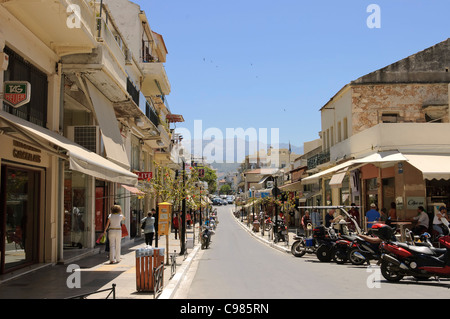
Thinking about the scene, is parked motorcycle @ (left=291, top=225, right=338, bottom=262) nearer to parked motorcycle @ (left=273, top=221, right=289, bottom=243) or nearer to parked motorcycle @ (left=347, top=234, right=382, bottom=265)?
parked motorcycle @ (left=347, top=234, right=382, bottom=265)

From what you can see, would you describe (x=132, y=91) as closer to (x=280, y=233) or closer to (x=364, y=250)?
(x=280, y=233)

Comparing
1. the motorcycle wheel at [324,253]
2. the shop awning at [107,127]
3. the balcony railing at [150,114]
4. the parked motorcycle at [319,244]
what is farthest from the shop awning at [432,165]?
the balcony railing at [150,114]

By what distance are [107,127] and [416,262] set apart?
10.5 meters

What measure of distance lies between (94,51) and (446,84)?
69.9 feet

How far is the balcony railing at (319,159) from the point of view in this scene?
3374 centimetres

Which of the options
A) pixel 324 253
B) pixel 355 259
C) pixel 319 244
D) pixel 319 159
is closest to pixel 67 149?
pixel 355 259

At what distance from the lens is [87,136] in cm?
1692

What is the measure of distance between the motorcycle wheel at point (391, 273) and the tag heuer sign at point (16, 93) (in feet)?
29.2

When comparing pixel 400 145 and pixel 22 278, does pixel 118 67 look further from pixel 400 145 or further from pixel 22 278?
pixel 400 145

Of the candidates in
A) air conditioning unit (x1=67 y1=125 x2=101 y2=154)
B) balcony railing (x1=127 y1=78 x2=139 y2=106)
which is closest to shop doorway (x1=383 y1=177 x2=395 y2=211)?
balcony railing (x1=127 y1=78 x2=139 y2=106)

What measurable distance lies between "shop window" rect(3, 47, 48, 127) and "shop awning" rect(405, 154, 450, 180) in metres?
13.4

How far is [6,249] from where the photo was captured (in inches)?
448

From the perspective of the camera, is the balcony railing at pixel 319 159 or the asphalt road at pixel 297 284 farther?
the balcony railing at pixel 319 159

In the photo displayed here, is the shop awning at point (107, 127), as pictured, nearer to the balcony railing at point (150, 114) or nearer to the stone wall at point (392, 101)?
the balcony railing at point (150, 114)
